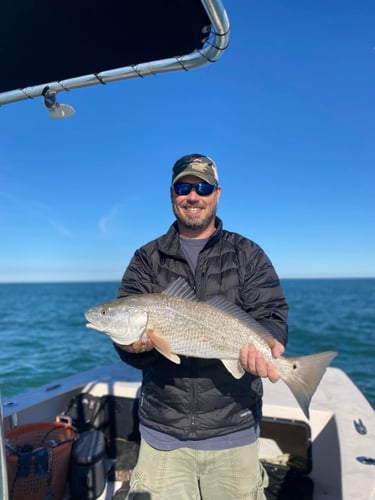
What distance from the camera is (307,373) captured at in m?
2.97

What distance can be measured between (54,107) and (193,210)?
5.09ft

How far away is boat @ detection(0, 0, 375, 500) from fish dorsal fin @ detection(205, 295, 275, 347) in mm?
1542

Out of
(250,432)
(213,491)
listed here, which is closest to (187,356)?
(250,432)

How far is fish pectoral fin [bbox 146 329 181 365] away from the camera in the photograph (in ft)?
9.13

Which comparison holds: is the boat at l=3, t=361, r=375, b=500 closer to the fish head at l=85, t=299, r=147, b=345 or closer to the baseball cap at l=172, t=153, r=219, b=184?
the fish head at l=85, t=299, r=147, b=345

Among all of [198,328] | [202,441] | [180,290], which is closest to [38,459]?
[202,441]

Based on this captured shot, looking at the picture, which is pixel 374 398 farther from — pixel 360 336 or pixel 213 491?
pixel 360 336

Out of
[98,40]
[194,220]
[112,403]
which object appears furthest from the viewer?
[112,403]

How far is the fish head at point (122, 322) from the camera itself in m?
3.01

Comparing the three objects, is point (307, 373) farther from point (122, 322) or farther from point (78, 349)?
point (78, 349)

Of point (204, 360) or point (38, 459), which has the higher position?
point (204, 360)

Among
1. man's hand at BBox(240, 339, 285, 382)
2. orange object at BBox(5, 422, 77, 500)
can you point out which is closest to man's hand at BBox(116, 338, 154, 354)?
man's hand at BBox(240, 339, 285, 382)

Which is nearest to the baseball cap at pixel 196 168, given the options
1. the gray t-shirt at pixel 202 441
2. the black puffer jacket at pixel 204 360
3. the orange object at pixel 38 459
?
the black puffer jacket at pixel 204 360

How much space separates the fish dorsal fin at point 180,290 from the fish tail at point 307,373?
1.03m
